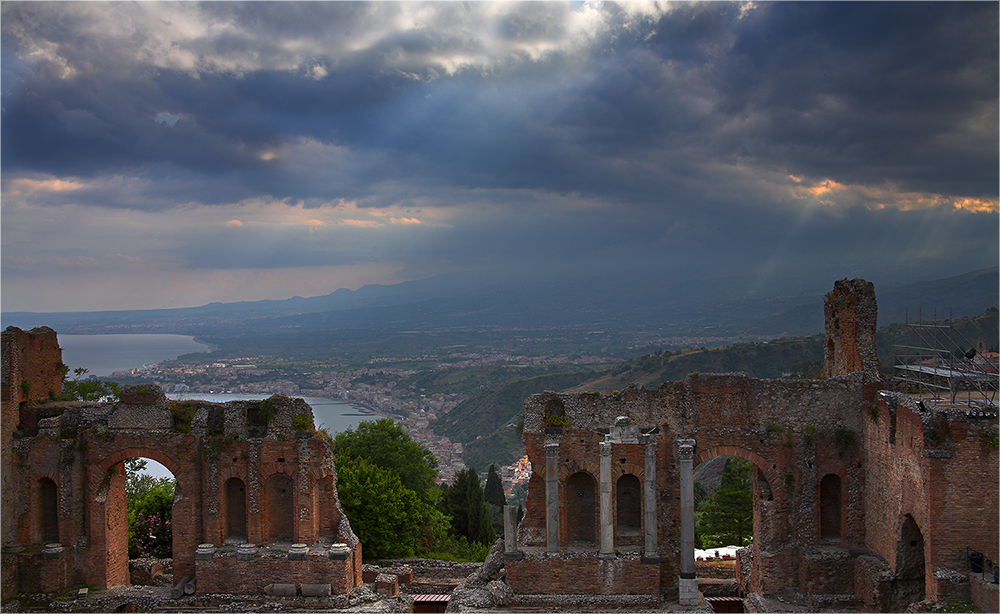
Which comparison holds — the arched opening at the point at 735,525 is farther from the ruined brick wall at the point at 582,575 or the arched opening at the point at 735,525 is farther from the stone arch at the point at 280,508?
the stone arch at the point at 280,508

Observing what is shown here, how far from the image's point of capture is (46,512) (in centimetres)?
2164

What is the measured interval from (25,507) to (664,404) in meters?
20.9

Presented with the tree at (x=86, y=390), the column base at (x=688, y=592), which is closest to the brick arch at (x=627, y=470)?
the column base at (x=688, y=592)

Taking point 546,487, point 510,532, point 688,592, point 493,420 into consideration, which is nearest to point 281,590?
point 510,532

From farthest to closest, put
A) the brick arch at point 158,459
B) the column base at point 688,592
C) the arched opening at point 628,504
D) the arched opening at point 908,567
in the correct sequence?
the arched opening at point 628,504, the brick arch at point 158,459, the column base at point 688,592, the arched opening at point 908,567

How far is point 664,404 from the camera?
69.6ft

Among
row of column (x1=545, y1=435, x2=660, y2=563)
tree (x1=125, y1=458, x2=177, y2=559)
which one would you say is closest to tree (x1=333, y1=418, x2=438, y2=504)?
tree (x1=125, y1=458, x2=177, y2=559)

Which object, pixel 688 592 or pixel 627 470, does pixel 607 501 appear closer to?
pixel 627 470

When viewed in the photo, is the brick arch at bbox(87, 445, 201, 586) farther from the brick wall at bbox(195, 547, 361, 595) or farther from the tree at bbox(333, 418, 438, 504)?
the tree at bbox(333, 418, 438, 504)

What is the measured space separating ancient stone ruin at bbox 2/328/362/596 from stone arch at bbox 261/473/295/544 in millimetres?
46

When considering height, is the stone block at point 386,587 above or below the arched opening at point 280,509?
below

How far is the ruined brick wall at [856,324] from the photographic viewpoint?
21.1 m

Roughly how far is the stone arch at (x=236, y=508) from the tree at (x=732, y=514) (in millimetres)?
21083

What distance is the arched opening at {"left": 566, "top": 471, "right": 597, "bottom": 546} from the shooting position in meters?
22.3
